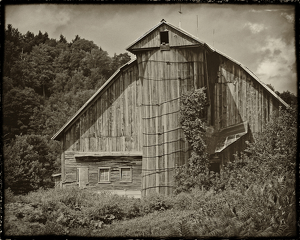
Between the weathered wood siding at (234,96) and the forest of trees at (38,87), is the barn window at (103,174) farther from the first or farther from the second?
the weathered wood siding at (234,96)

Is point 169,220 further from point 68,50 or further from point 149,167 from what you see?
point 68,50

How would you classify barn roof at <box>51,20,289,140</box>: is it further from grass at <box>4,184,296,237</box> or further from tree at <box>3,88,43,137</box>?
grass at <box>4,184,296,237</box>

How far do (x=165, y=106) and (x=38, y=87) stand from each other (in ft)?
14.4

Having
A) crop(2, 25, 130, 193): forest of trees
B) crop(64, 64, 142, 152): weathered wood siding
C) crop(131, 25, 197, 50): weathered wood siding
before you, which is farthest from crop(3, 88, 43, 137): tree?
crop(131, 25, 197, 50): weathered wood siding

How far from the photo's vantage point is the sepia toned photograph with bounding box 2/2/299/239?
11.7 metres

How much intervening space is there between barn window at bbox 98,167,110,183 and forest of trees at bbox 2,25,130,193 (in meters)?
2.02

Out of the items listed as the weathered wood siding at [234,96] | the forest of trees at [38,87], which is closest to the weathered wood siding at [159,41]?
the forest of trees at [38,87]

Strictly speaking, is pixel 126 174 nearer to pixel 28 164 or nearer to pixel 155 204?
pixel 155 204

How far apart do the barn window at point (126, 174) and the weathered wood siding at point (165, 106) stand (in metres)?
1.71

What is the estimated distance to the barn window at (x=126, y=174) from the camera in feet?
54.1

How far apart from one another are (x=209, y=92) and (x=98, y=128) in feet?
14.8

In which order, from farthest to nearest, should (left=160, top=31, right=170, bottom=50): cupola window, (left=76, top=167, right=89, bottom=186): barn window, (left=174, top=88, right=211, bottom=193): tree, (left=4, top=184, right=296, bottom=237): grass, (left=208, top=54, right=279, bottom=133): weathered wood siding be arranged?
(left=76, top=167, right=89, bottom=186): barn window
(left=208, top=54, right=279, bottom=133): weathered wood siding
(left=160, top=31, right=170, bottom=50): cupola window
(left=174, top=88, right=211, bottom=193): tree
(left=4, top=184, right=296, bottom=237): grass

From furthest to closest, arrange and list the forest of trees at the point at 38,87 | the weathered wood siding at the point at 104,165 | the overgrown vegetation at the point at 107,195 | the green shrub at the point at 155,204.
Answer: the weathered wood siding at the point at 104,165 → the green shrub at the point at 155,204 → the forest of trees at the point at 38,87 → the overgrown vegetation at the point at 107,195

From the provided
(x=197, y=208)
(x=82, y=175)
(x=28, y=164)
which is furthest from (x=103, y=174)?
(x=197, y=208)
